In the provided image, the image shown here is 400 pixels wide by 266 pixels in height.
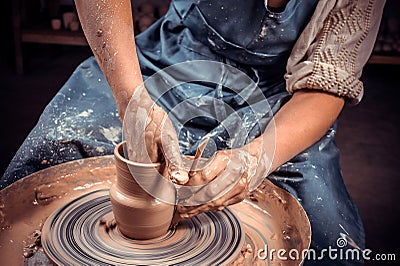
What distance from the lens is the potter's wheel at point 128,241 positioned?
1.11 metres

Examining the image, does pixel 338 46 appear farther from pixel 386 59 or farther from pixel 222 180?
pixel 386 59

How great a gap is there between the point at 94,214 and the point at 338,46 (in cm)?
84

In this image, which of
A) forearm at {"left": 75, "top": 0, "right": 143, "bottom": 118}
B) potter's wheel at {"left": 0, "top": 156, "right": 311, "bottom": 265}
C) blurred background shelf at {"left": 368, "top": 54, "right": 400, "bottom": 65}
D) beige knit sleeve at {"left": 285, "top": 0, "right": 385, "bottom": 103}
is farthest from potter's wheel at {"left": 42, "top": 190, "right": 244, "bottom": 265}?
blurred background shelf at {"left": 368, "top": 54, "right": 400, "bottom": 65}

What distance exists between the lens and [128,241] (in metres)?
1.18

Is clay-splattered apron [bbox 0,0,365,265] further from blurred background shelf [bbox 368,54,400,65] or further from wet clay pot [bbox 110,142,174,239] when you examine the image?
blurred background shelf [bbox 368,54,400,65]

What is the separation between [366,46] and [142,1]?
353 cm

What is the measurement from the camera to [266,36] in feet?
5.25

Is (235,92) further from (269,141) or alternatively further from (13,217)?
(13,217)

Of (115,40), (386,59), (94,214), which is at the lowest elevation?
(386,59)

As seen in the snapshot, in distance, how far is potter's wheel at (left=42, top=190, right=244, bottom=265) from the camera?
1.11m

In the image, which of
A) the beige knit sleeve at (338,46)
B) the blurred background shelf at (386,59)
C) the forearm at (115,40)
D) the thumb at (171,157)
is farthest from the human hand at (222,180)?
the blurred background shelf at (386,59)

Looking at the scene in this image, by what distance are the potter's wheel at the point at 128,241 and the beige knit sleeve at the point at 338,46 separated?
1.63 ft

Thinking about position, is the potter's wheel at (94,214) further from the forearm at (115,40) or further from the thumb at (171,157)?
the forearm at (115,40)

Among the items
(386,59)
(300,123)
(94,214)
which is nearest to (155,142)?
(94,214)
